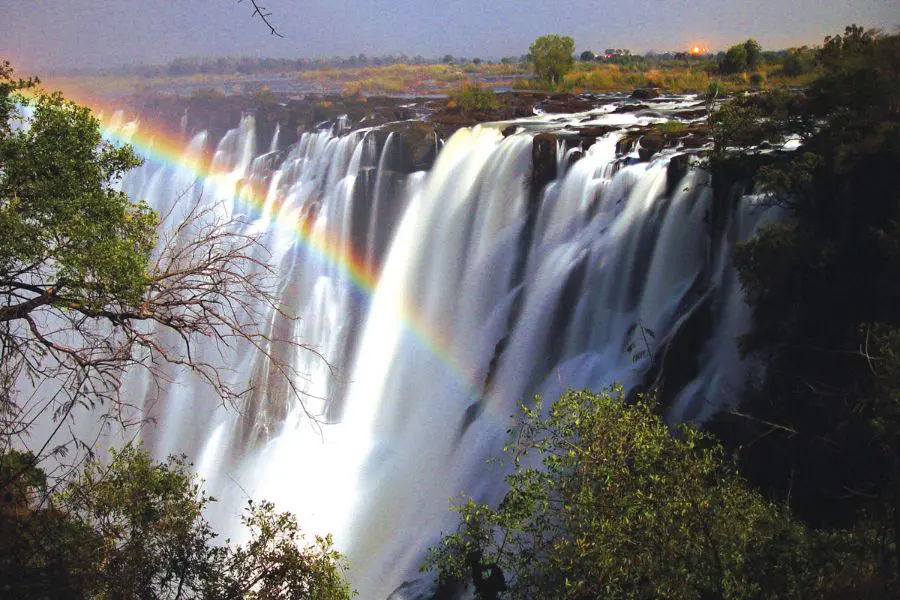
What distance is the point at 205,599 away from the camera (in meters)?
7.50

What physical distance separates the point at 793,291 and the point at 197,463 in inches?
620

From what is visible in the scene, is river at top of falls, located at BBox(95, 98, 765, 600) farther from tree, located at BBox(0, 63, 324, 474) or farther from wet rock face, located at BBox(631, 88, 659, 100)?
tree, located at BBox(0, 63, 324, 474)

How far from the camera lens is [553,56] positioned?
3425 centimetres

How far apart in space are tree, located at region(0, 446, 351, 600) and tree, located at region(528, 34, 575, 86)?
2889cm

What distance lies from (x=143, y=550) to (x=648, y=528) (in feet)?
15.6

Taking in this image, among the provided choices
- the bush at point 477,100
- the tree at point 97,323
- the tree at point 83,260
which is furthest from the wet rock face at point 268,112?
the tree at point 83,260

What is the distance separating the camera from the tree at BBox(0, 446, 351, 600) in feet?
21.2

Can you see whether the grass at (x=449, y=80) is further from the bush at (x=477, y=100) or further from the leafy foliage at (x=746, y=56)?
the bush at (x=477, y=100)

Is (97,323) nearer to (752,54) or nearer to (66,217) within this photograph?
(66,217)

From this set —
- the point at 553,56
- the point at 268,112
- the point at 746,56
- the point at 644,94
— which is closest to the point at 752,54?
the point at 746,56

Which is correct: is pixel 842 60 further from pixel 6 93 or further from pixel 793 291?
pixel 6 93

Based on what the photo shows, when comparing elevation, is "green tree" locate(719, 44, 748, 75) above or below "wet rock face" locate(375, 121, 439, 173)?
above

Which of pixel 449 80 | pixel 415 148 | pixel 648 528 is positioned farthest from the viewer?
pixel 449 80

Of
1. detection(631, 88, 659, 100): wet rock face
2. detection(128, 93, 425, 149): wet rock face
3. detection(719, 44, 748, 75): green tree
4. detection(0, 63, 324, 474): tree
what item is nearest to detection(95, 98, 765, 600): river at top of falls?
detection(631, 88, 659, 100): wet rock face
